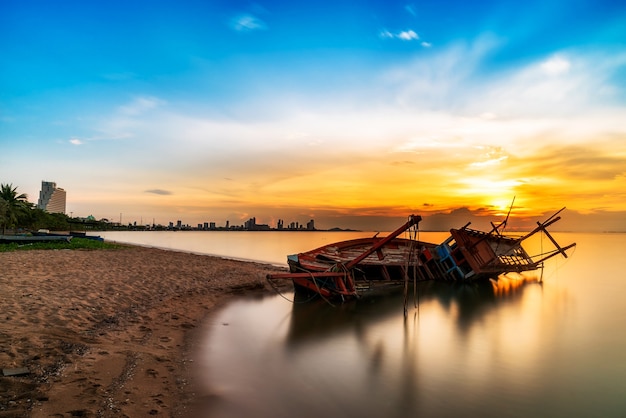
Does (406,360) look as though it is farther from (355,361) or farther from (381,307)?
(381,307)

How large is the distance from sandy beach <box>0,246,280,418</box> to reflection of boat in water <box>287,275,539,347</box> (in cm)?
375

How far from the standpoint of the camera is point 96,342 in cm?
830

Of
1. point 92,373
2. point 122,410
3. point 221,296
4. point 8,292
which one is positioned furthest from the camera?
point 221,296

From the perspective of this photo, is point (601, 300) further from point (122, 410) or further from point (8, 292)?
point (8, 292)

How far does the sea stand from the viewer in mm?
7801

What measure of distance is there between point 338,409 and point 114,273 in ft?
47.7

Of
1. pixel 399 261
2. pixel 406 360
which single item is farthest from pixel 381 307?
pixel 406 360

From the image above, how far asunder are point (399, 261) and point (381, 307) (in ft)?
19.0

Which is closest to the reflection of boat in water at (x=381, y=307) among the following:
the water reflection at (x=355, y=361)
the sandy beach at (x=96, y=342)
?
the water reflection at (x=355, y=361)

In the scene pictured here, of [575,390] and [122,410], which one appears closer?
[122,410]

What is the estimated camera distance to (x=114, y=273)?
17281 mm

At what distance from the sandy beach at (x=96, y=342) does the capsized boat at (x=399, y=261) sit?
204 inches

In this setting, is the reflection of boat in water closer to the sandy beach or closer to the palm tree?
the sandy beach

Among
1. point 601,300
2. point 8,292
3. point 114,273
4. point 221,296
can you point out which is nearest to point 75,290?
point 8,292
